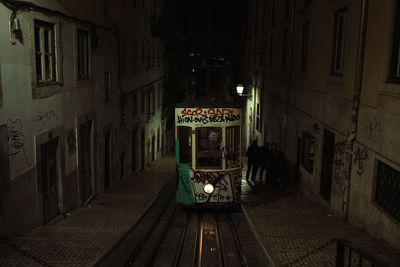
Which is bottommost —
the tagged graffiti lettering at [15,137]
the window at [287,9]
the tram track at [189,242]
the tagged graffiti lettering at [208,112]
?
the tram track at [189,242]

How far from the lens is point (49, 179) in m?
8.93

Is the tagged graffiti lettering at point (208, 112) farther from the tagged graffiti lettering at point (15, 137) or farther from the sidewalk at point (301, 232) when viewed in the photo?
the tagged graffiti lettering at point (15, 137)

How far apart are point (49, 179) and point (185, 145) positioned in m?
3.42

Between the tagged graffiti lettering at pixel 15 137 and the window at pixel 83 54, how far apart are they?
158 inches

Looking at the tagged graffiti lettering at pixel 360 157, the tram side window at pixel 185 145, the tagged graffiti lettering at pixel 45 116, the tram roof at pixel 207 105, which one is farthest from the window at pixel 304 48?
the tagged graffiti lettering at pixel 45 116

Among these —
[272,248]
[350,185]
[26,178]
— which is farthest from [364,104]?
[26,178]

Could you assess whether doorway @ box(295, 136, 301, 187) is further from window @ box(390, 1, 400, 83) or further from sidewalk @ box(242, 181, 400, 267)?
window @ box(390, 1, 400, 83)

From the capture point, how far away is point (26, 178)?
7.60 meters

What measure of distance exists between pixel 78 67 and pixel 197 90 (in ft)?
145

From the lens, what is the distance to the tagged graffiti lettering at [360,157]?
25.9ft

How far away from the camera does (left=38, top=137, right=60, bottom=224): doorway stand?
859 centimetres

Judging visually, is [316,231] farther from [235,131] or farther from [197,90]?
[197,90]

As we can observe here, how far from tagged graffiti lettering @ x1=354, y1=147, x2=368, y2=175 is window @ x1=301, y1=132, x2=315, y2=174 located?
3.56 m

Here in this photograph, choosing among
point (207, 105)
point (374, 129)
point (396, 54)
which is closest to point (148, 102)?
point (207, 105)
